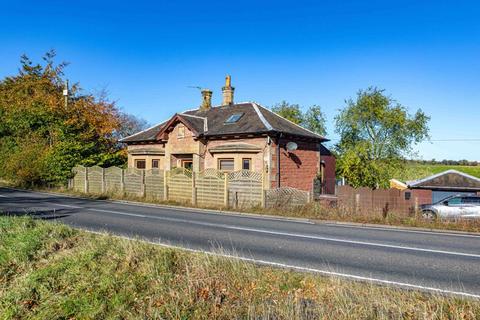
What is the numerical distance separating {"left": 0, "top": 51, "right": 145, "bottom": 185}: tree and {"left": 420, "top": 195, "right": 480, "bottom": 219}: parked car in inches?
970

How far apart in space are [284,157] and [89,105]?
24703 millimetres

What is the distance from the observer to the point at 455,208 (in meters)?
15.7

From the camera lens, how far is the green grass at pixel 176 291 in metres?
4.80

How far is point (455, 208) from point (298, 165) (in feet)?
30.7

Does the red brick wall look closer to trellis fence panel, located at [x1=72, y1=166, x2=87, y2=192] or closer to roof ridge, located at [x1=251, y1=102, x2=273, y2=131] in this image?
roof ridge, located at [x1=251, y1=102, x2=273, y2=131]

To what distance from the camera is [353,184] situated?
2112cm

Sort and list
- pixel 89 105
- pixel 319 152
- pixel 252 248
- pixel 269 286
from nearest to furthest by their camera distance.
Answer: pixel 269 286
pixel 252 248
pixel 319 152
pixel 89 105

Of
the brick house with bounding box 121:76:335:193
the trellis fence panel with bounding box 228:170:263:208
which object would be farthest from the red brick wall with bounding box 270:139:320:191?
the trellis fence panel with bounding box 228:170:263:208

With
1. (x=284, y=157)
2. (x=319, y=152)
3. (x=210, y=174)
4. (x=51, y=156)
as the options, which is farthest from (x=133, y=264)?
(x=51, y=156)

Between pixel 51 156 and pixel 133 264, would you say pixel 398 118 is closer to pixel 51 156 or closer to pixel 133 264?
pixel 133 264

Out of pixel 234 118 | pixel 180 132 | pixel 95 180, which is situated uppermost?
pixel 234 118

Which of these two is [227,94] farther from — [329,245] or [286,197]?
[329,245]

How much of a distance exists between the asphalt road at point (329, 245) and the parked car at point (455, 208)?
3.35 m

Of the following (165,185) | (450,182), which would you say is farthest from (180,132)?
(450,182)
